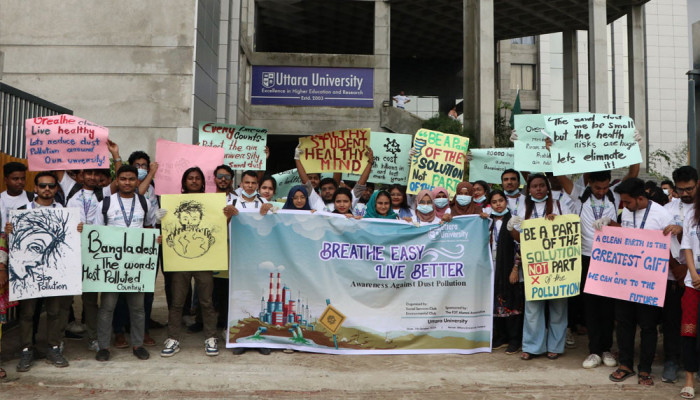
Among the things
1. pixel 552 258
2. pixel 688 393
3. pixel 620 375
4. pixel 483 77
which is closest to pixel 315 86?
pixel 483 77

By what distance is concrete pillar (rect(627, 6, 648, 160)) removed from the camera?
29094 mm

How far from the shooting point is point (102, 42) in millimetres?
15383

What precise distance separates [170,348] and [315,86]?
21.2 metres

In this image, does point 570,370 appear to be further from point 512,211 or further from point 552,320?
point 512,211

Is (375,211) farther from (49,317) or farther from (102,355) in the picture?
(49,317)

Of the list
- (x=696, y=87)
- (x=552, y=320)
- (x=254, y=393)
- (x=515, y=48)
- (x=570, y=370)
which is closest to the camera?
(x=254, y=393)

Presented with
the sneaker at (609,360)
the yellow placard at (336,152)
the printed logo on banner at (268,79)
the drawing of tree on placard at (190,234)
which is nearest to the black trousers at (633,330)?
the sneaker at (609,360)

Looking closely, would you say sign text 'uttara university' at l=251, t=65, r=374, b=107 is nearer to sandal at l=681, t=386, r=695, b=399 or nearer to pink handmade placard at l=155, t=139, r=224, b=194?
pink handmade placard at l=155, t=139, r=224, b=194

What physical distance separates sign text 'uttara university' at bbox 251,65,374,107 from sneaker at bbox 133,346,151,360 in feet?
68.9

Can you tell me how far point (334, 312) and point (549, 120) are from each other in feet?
10.9

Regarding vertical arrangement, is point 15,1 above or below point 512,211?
above

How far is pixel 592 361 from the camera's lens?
6.09 m

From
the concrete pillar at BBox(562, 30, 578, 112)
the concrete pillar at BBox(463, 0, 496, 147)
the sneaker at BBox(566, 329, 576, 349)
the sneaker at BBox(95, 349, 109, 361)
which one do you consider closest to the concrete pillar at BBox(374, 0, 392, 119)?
the concrete pillar at BBox(463, 0, 496, 147)

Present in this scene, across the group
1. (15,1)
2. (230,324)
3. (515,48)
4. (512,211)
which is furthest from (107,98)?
(515,48)
